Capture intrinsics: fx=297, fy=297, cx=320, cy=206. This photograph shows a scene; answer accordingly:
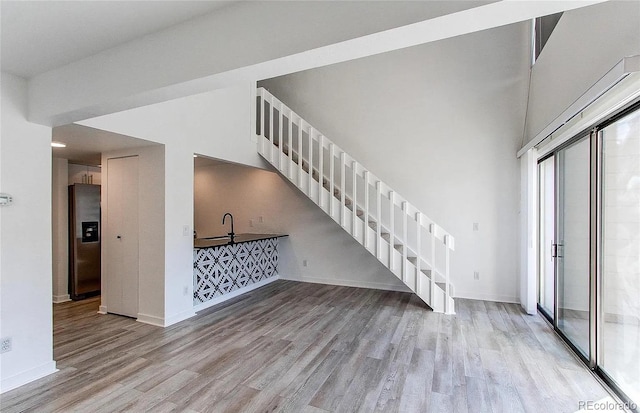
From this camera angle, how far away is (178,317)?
384cm

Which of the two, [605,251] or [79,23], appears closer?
[79,23]

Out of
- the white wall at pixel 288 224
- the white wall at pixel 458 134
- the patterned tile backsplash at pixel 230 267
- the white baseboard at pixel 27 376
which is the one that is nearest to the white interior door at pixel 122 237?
the patterned tile backsplash at pixel 230 267

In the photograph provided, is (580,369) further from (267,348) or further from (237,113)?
(237,113)

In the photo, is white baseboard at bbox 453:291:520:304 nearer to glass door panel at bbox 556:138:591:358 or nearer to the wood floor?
the wood floor

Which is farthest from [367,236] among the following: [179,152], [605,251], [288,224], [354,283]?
[179,152]

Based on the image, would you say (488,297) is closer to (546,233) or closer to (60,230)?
(546,233)

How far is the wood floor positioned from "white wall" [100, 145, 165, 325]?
0.26 metres

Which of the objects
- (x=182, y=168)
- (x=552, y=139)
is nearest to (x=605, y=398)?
(x=552, y=139)

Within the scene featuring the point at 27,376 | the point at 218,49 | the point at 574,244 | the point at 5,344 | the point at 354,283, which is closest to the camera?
the point at 218,49

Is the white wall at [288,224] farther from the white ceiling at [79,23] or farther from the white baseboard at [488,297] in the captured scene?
the white ceiling at [79,23]

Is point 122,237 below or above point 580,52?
below

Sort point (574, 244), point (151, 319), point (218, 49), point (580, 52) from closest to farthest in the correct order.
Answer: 1. point (218, 49)
2. point (580, 52)
3. point (574, 244)
4. point (151, 319)

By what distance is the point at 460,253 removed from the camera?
4945 millimetres

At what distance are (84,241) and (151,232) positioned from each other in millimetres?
2000
